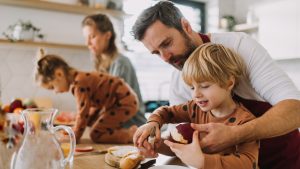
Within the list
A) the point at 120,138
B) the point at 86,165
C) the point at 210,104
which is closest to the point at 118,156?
the point at 86,165

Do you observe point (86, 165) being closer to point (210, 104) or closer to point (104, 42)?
point (210, 104)

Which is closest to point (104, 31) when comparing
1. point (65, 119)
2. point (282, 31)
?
point (65, 119)

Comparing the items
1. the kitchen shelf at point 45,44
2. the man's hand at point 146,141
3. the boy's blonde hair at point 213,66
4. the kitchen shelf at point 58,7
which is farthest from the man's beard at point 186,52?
the kitchen shelf at point 58,7

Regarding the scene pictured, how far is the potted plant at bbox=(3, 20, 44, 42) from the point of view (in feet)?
7.84

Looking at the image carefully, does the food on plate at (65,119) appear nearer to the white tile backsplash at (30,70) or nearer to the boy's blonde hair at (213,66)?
the white tile backsplash at (30,70)

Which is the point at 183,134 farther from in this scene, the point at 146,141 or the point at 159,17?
the point at 159,17

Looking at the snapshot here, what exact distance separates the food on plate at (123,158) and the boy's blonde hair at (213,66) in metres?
0.27

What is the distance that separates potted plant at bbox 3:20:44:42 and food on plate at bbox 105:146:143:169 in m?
1.75

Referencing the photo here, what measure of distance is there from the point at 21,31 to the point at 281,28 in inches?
92.3

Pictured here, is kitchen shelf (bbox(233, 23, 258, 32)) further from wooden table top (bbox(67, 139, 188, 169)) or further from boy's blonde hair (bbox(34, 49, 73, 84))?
wooden table top (bbox(67, 139, 188, 169))

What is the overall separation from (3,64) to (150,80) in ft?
4.89

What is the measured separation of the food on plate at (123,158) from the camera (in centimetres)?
84

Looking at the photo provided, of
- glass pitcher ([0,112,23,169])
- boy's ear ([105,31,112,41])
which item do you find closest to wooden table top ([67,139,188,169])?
glass pitcher ([0,112,23,169])

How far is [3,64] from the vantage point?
2512 millimetres
